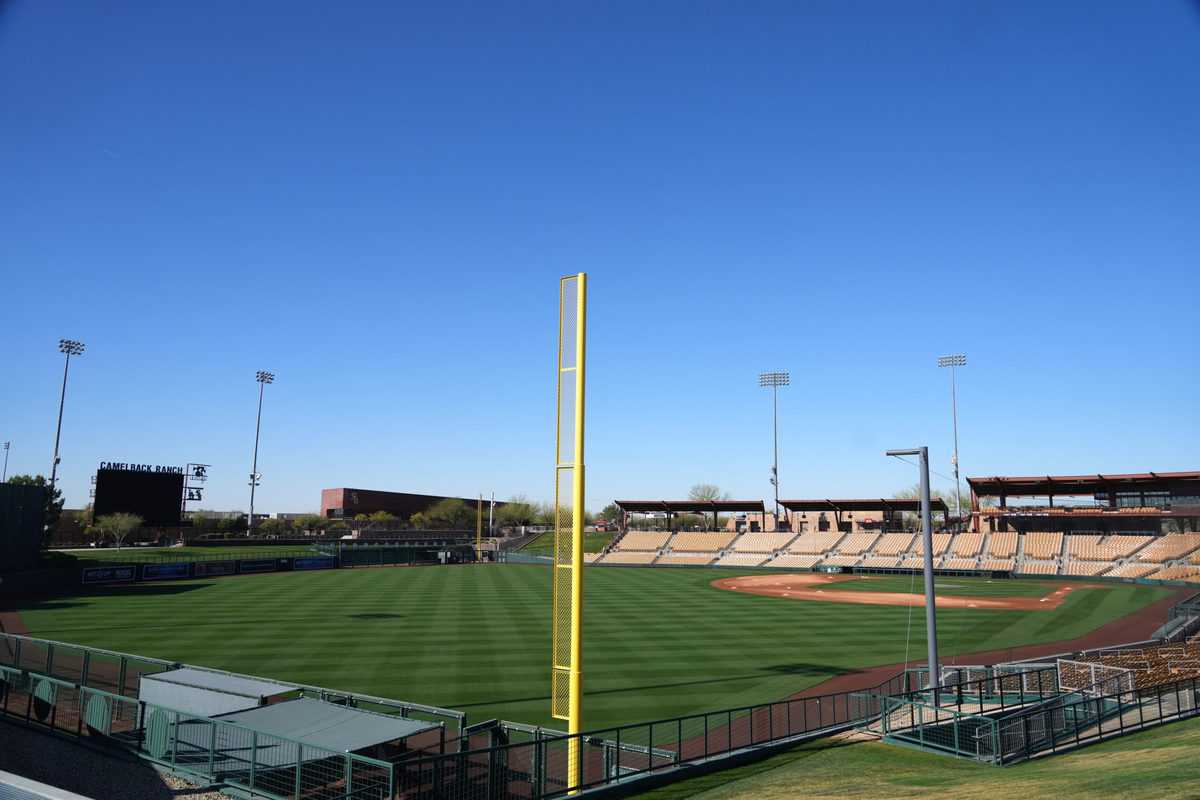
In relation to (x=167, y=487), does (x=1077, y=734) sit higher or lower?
lower

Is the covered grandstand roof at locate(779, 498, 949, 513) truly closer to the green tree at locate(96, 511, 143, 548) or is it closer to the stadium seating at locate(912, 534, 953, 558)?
the stadium seating at locate(912, 534, 953, 558)

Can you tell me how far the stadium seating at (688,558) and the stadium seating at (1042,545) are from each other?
30.6 metres

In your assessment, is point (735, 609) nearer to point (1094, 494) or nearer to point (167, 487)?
point (1094, 494)

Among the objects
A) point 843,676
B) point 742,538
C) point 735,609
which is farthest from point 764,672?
point 742,538

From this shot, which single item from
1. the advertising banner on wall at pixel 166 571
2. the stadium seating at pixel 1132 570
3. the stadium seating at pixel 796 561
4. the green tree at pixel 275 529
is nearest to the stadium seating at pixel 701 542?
the stadium seating at pixel 796 561

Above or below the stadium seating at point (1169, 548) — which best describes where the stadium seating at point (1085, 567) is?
below

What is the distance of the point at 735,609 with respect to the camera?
44.1 meters

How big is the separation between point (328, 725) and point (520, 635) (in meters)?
21.9

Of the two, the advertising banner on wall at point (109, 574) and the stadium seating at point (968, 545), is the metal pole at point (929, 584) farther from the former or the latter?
the stadium seating at point (968, 545)

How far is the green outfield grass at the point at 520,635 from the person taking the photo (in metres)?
23.6

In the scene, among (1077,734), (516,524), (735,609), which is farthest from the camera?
(516,524)

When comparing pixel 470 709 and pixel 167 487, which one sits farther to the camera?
pixel 167 487

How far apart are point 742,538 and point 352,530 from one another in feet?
218

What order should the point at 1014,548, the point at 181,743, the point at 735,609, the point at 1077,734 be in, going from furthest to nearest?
the point at 1014,548, the point at 735,609, the point at 1077,734, the point at 181,743
